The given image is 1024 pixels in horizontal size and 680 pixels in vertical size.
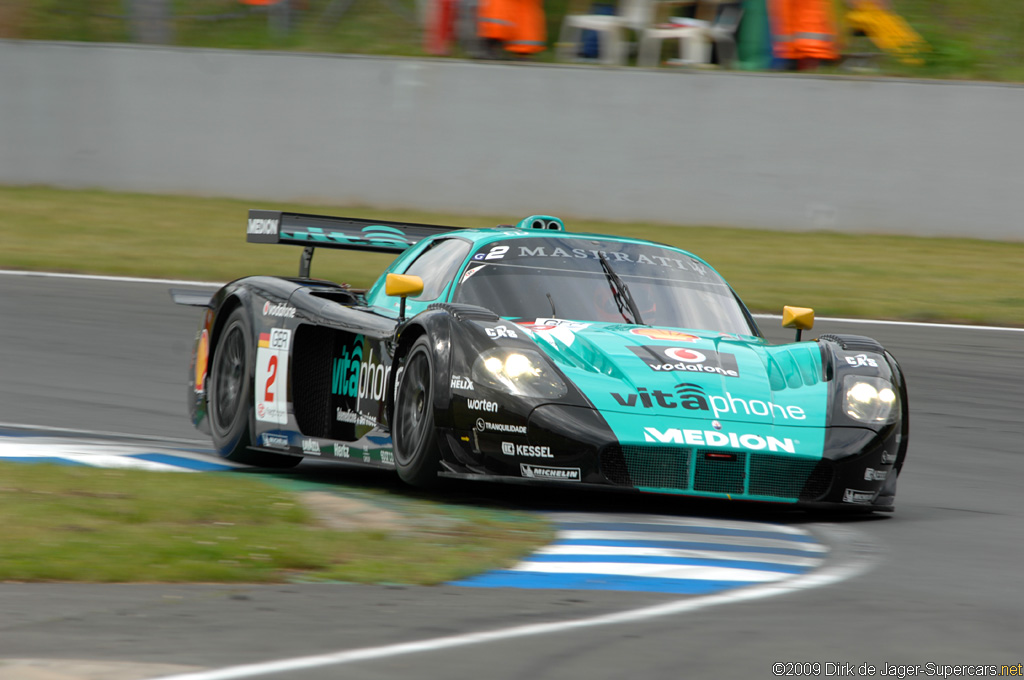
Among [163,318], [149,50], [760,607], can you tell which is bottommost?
[163,318]

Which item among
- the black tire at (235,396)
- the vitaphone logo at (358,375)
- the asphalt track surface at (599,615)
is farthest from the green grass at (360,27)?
the asphalt track surface at (599,615)

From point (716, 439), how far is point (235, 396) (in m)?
3.06

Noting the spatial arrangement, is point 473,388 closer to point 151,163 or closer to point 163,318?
point 163,318

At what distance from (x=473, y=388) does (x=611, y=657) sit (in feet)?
8.17

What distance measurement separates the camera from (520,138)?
2070 centimetres

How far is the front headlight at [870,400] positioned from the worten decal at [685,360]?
47 centimetres

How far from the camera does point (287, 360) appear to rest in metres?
7.50

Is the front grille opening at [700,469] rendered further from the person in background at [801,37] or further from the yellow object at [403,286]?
the person in background at [801,37]

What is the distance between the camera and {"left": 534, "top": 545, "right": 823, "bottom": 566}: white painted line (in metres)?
5.06

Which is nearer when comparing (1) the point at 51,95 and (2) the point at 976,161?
(2) the point at 976,161

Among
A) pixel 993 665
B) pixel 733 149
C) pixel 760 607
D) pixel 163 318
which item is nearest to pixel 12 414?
pixel 163 318

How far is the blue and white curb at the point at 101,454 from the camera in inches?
283

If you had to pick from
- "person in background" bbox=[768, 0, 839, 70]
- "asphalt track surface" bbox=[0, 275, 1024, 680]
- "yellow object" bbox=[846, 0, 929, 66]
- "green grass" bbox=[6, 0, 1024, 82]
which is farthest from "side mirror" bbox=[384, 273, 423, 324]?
"yellow object" bbox=[846, 0, 929, 66]

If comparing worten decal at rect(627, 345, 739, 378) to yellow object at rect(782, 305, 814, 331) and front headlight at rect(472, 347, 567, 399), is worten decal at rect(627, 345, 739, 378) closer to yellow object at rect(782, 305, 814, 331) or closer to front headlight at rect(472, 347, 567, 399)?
front headlight at rect(472, 347, 567, 399)
